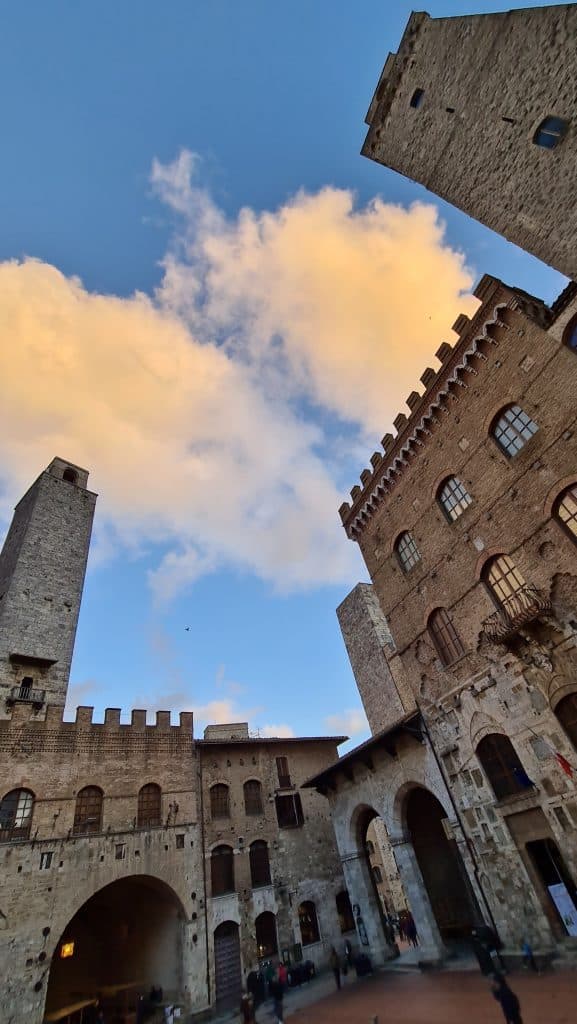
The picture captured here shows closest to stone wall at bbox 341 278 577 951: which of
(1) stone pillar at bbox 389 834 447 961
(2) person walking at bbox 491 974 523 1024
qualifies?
(1) stone pillar at bbox 389 834 447 961

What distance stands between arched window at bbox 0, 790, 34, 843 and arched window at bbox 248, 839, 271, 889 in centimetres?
924

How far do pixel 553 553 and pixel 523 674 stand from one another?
3.14m

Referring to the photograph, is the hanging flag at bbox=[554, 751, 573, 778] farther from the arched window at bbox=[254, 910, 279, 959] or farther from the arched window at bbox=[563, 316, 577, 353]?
the arched window at bbox=[254, 910, 279, 959]

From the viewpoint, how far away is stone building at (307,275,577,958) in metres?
10.7

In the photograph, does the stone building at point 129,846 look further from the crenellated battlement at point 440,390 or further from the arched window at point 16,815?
the crenellated battlement at point 440,390

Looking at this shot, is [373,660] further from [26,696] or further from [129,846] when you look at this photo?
[26,696]

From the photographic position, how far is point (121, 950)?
19859mm

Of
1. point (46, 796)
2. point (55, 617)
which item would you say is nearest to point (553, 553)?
point (46, 796)

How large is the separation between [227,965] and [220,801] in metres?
5.32

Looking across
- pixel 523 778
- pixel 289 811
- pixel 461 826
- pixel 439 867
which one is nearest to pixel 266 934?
pixel 289 811

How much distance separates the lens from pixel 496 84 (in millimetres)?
10586

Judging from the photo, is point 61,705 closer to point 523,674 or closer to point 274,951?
point 274,951

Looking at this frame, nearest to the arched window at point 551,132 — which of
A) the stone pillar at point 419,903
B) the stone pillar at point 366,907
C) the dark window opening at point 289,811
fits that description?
the stone pillar at point 419,903

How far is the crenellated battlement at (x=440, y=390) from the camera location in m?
12.8
